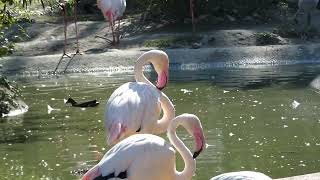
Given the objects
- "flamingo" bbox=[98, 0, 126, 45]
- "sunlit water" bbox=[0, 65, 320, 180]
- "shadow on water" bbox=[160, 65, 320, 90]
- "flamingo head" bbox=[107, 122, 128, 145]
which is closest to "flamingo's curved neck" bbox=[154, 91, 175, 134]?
"sunlit water" bbox=[0, 65, 320, 180]

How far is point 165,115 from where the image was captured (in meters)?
6.66

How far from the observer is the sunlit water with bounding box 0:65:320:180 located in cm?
685

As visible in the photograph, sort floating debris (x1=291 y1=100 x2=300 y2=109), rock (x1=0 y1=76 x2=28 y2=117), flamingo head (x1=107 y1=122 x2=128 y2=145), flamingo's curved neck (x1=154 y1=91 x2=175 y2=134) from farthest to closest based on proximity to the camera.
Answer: rock (x1=0 y1=76 x2=28 y2=117) < floating debris (x1=291 y1=100 x2=300 y2=109) < flamingo's curved neck (x1=154 y1=91 x2=175 y2=134) < flamingo head (x1=107 y1=122 x2=128 y2=145)

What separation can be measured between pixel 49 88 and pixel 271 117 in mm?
4198

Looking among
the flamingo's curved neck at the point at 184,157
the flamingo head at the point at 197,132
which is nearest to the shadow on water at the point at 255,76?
the flamingo's curved neck at the point at 184,157

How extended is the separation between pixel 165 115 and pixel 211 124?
6.17 feet

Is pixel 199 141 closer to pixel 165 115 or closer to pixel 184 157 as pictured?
pixel 184 157

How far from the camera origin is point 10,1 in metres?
8.94

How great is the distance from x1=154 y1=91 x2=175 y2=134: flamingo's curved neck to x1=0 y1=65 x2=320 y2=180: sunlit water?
456mm

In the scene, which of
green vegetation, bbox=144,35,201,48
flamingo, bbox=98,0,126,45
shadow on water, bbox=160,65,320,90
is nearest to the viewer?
shadow on water, bbox=160,65,320,90

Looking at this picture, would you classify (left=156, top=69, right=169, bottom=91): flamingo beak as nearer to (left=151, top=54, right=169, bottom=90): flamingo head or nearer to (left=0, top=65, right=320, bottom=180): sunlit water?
(left=151, top=54, right=169, bottom=90): flamingo head

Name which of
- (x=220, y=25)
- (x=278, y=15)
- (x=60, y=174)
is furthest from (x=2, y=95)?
(x=278, y=15)

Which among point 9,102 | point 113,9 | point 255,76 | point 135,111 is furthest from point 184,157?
point 113,9

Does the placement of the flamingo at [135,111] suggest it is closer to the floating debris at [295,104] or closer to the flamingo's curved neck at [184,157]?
the flamingo's curved neck at [184,157]
